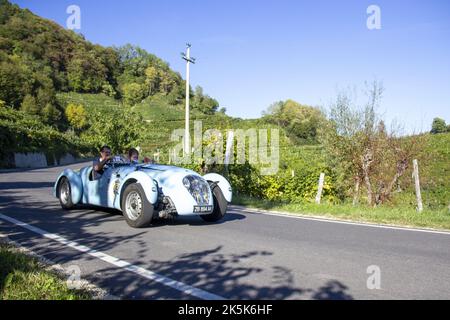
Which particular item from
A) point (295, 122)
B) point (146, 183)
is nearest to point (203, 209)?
point (146, 183)

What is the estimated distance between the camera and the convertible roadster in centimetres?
701

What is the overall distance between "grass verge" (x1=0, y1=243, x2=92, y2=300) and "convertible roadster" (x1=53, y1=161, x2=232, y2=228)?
2667 millimetres

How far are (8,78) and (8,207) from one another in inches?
2484

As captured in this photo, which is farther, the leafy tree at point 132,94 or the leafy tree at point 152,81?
the leafy tree at point 152,81

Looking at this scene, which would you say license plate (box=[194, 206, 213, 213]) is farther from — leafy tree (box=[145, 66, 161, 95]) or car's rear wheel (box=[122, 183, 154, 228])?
leafy tree (box=[145, 66, 161, 95])

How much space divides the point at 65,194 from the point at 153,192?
3401mm

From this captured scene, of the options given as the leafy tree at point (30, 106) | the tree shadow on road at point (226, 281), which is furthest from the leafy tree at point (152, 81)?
the tree shadow on road at point (226, 281)

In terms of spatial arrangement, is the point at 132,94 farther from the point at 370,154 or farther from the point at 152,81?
the point at 370,154

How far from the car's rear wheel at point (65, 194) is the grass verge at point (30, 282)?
463cm

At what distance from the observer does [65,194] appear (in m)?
9.27

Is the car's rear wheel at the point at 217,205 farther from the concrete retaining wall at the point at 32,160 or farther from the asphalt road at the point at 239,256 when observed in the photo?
the concrete retaining wall at the point at 32,160

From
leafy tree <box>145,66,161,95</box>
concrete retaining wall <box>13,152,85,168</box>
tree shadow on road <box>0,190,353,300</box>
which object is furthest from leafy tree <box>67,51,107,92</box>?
tree shadow on road <box>0,190,353,300</box>

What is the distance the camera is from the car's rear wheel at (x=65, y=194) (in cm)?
902
